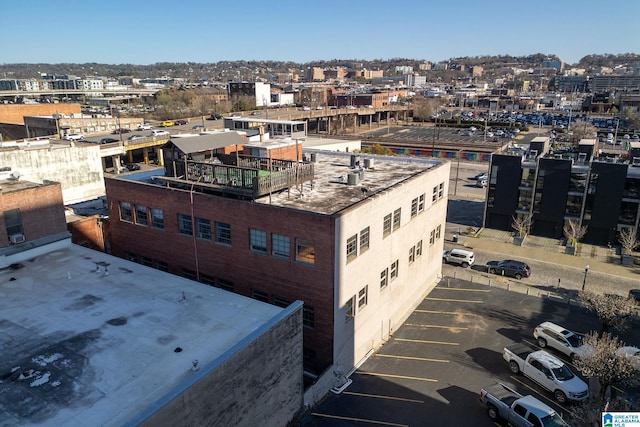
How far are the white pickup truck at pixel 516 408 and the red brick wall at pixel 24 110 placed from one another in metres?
105

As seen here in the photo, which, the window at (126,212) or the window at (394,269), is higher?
the window at (126,212)

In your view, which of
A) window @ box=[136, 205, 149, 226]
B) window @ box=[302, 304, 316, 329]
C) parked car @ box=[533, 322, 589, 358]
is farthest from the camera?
window @ box=[136, 205, 149, 226]

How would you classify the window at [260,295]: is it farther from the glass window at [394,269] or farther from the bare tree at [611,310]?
the bare tree at [611,310]

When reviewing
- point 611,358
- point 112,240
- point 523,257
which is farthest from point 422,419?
point 523,257

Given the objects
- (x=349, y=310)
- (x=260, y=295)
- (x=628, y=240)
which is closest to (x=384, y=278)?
(x=349, y=310)

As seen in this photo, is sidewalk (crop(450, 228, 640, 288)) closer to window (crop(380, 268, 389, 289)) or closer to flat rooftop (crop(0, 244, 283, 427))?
window (crop(380, 268, 389, 289))

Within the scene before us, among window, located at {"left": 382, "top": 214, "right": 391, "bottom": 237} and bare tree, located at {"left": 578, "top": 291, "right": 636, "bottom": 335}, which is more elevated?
window, located at {"left": 382, "top": 214, "right": 391, "bottom": 237}

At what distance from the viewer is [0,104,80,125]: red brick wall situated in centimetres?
9219

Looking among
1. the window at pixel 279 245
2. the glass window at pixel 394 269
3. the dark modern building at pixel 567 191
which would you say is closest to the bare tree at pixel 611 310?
the glass window at pixel 394 269

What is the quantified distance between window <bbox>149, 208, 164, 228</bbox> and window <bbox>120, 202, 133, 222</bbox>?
221cm

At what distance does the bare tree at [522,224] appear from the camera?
49.0m

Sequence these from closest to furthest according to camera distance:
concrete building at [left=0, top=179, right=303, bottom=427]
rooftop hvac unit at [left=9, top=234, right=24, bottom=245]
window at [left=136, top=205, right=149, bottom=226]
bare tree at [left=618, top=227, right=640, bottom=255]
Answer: concrete building at [left=0, top=179, right=303, bottom=427]
rooftop hvac unit at [left=9, top=234, right=24, bottom=245]
window at [left=136, top=205, right=149, bottom=226]
bare tree at [left=618, top=227, right=640, bottom=255]

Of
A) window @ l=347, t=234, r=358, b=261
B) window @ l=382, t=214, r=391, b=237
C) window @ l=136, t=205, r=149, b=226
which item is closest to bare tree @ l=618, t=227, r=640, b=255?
window @ l=382, t=214, r=391, b=237

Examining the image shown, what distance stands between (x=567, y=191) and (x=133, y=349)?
47.3 metres
